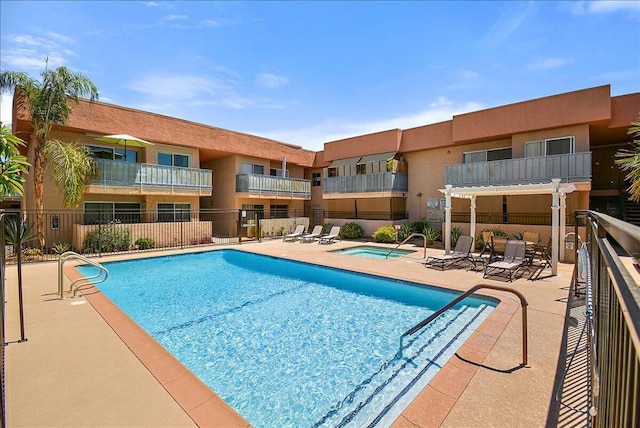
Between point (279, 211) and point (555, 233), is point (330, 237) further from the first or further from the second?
point (555, 233)

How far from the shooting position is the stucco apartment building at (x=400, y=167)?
1461cm

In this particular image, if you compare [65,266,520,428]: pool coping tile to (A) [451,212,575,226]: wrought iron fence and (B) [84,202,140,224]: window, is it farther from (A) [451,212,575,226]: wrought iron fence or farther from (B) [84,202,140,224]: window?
(A) [451,212,575,226]: wrought iron fence

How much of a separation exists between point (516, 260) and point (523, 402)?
326 inches

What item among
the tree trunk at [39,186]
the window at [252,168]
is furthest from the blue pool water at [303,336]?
the window at [252,168]

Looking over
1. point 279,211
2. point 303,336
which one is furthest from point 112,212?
point 303,336

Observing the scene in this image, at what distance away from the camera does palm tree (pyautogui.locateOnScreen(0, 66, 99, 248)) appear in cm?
1340

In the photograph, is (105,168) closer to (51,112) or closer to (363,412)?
(51,112)

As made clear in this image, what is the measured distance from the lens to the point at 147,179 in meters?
17.4

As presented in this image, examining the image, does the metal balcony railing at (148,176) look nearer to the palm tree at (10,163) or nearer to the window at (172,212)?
the window at (172,212)

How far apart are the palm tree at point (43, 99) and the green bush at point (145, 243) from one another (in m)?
3.95

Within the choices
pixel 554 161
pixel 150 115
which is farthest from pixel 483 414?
pixel 150 115

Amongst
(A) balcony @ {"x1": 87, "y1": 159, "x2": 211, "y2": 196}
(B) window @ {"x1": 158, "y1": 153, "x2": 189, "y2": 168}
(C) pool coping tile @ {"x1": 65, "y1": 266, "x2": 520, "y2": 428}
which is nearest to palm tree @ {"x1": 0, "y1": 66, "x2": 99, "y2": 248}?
(A) balcony @ {"x1": 87, "y1": 159, "x2": 211, "y2": 196}

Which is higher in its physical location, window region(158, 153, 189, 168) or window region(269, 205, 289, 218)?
window region(158, 153, 189, 168)

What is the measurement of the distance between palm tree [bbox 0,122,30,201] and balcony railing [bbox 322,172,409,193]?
19.0 metres
